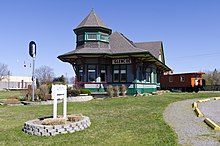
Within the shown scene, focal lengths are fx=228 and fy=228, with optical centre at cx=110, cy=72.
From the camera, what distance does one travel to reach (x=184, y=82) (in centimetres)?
3403

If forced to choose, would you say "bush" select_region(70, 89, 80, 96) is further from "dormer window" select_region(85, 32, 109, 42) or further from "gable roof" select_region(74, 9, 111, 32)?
"gable roof" select_region(74, 9, 111, 32)

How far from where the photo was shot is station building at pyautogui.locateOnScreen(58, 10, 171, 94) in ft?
75.2

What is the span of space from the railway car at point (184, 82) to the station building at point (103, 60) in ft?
34.8

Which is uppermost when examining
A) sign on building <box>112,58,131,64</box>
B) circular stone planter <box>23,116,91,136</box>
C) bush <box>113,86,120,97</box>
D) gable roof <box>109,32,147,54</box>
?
gable roof <box>109,32,147,54</box>

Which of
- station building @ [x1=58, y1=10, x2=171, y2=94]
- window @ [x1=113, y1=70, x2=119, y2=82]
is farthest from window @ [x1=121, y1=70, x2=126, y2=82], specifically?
window @ [x1=113, y1=70, x2=119, y2=82]

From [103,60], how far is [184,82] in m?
15.8

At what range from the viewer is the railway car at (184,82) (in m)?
33.3

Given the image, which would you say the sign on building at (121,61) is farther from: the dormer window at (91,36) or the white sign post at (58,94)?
the white sign post at (58,94)

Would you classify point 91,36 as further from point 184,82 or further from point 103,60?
point 184,82

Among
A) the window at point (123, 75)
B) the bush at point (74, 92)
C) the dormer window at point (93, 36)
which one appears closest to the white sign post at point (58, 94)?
the bush at point (74, 92)

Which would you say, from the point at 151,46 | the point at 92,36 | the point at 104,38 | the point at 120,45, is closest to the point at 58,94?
the point at 92,36

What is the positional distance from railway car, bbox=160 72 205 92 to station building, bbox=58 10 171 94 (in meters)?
10.6

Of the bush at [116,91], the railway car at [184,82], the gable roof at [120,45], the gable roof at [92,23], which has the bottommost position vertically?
the bush at [116,91]

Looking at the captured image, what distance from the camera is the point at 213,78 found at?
2505 inches
